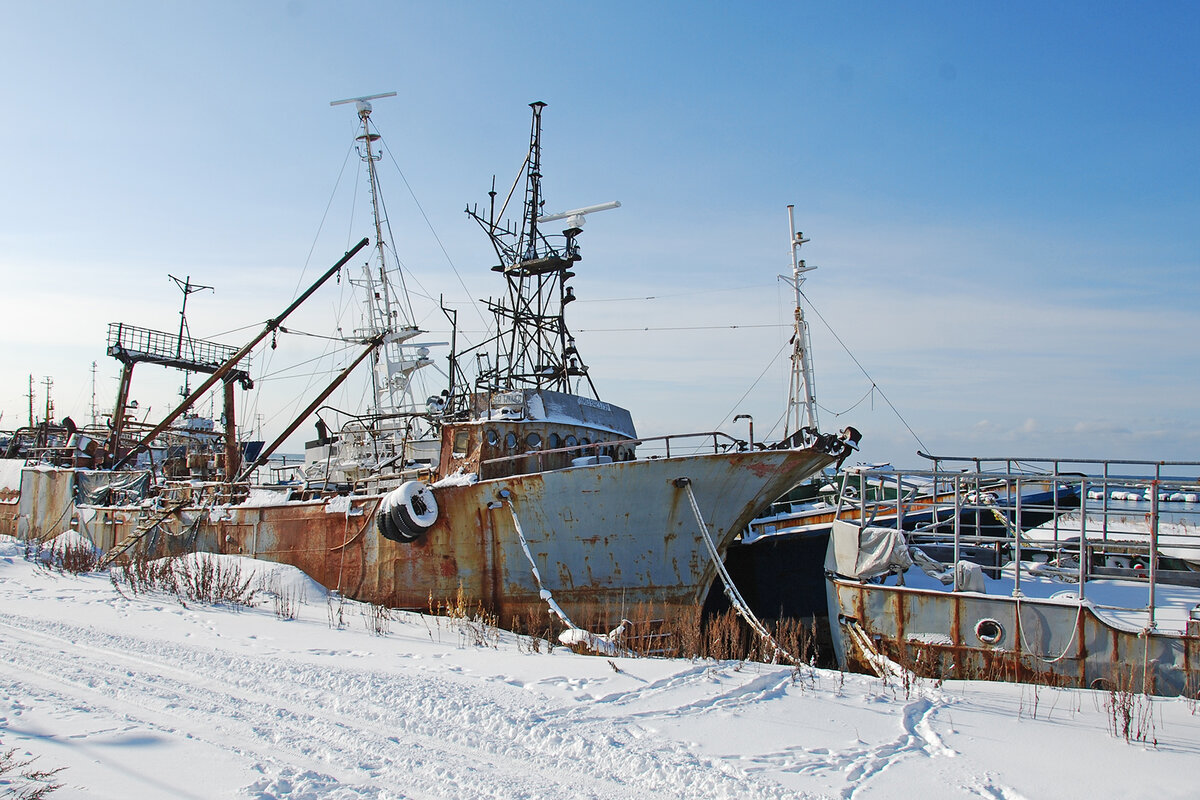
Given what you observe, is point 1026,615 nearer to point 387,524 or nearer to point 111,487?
point 387,524

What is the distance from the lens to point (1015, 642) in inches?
392

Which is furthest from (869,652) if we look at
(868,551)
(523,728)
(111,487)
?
(111,487)

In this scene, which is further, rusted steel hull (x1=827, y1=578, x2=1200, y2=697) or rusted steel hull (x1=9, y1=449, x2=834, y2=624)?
rusted steel hull (x1=9, y1=449, x2=834, y2=624)

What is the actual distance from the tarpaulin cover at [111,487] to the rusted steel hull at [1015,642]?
2090cm

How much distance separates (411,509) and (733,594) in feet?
20.3

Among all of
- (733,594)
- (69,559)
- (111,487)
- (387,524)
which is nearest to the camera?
(733,594)

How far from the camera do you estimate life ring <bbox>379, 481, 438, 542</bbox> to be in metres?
14.0

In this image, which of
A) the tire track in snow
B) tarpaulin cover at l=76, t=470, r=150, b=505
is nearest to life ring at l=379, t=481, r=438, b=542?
the tire track in snow

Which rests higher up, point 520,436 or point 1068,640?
point 520,436

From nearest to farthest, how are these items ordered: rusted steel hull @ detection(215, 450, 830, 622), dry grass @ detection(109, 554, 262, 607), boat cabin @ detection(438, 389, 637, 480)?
1. dry grass @ detection(109, 554, 262, 607)
2. rusted steel hull @ detection(215, 450, 830, 622)
3. boat cabin @ detection(438, 389, 637, 480)

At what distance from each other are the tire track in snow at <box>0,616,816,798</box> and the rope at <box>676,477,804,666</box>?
10.7 feet

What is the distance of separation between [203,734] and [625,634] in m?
8.40

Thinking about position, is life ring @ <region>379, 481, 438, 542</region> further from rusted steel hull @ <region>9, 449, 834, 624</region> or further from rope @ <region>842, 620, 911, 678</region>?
rope @ <region>842, 620, 911, 678</region>

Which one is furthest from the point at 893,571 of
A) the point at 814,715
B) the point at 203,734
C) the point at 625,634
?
the point at 203,734
